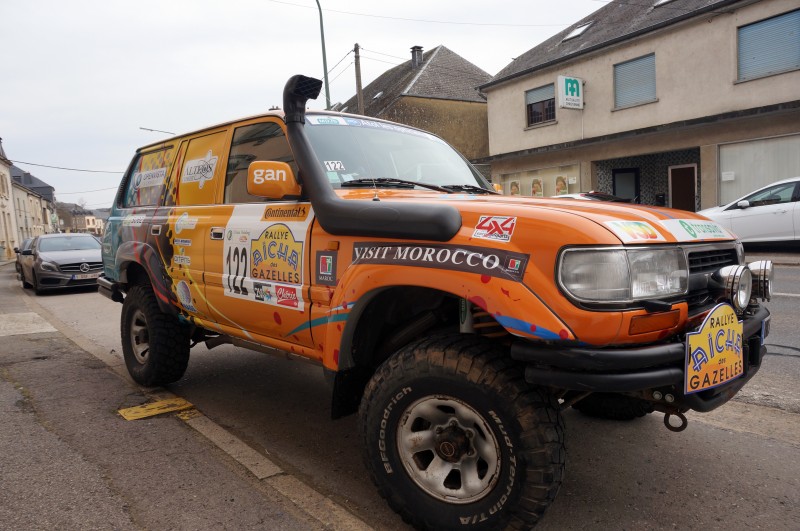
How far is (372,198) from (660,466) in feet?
6.77

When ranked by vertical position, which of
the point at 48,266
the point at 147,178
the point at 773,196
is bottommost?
the point at 48,266

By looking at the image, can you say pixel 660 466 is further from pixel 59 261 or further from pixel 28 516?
pixel 59 261

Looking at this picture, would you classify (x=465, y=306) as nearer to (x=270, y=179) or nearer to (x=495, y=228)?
(x=495, y=228)

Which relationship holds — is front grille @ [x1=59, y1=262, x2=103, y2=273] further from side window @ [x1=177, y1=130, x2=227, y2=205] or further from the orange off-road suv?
the orange off-road suv

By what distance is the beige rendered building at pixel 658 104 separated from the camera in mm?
14828

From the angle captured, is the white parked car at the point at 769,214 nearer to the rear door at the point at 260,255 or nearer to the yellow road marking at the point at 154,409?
the rear door at the point at 260,255

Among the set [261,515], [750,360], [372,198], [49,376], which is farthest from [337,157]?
[49,376]

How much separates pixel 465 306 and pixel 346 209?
0.71 m

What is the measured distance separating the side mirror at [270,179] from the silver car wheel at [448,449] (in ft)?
4.13

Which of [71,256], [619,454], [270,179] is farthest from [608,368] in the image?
[71,256]

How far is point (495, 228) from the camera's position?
2.20 m

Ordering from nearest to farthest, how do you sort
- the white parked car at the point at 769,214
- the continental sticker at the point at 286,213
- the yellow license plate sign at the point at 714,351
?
the yellow license plate sign at the point at 714,351, the continental sticker at the point at 286,213, the white parked car at the point at 769,214

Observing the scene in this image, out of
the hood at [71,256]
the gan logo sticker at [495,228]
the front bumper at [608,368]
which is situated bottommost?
the hood at [71,256]

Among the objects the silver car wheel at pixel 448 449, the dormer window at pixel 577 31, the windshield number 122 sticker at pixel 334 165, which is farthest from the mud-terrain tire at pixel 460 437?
the dormer window at pixel 577 31
